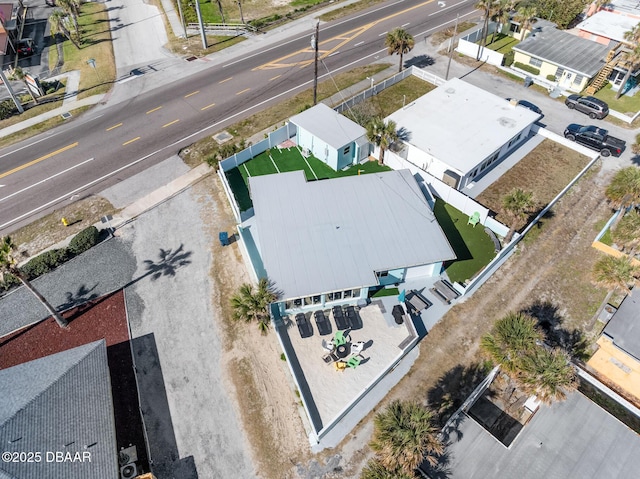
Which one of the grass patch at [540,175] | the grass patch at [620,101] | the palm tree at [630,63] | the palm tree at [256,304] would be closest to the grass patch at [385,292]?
the palm tree at [256,304]

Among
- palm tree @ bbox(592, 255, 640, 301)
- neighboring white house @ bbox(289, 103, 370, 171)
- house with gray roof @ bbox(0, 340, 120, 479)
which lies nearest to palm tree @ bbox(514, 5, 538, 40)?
neighboring white house @ bbox(289, 103, 370, 171)

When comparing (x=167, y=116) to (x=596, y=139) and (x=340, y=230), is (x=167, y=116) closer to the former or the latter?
(x=340, y=230)

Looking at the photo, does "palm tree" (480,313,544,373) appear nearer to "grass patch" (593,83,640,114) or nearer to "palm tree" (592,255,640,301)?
"palm tree" (592,255,640,301)

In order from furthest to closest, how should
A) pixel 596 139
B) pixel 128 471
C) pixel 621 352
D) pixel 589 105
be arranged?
1. pixel 589 105
2. pixel 596 139
3. pixel 621 352
4. pixel 128 471

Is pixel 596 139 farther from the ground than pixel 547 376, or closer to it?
farther from the ground

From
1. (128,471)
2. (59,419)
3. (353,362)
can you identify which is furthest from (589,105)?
(59,419)

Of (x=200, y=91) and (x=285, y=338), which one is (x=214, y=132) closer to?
(x=200, y=91)

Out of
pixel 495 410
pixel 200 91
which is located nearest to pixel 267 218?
pixel 495 410
